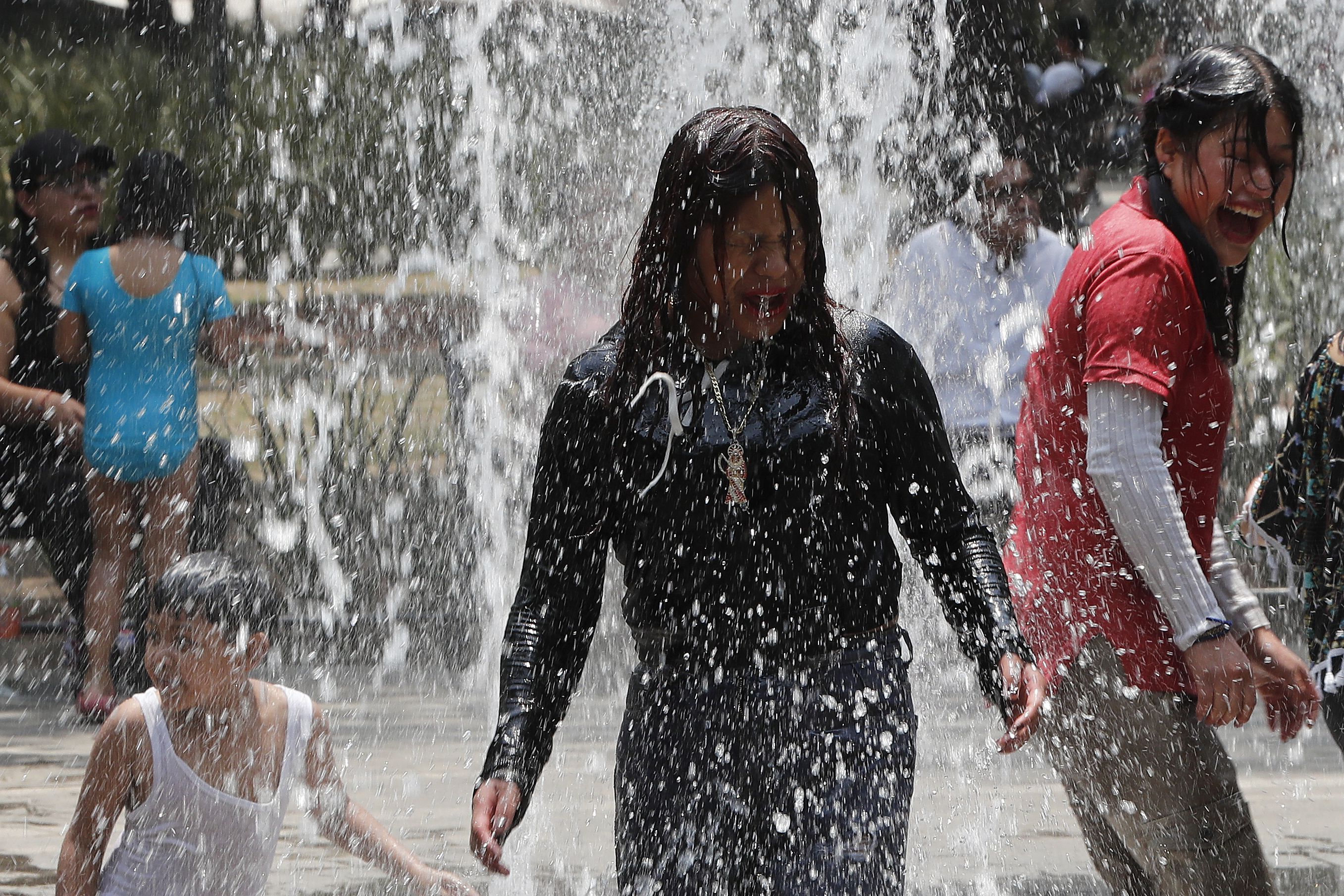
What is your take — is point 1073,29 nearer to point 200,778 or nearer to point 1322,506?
point 1322,506

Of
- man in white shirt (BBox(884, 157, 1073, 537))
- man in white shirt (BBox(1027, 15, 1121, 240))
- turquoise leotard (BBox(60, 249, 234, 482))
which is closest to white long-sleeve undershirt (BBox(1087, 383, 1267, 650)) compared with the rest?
man in white shirt (BBox(884, 157, 1073, 537))

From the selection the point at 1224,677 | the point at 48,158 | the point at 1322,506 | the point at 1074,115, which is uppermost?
the point at 1074,115

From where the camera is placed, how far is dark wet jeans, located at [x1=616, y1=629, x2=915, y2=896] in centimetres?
219

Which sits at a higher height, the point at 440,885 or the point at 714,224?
the point at 714,224

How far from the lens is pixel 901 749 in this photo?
227cm

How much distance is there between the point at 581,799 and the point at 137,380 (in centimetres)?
197

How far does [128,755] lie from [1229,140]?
6.24 feet

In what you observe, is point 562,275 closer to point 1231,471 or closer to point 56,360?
point 56,360

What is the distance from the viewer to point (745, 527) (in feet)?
7.40

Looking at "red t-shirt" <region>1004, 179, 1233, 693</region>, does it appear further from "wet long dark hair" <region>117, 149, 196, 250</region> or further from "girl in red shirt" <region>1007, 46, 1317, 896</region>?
"wet long dark hair" <region>117, 149, 196, 250</region>

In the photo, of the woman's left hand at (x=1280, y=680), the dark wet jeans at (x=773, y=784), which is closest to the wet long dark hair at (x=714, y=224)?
the dark wet jeans at (x=773, y=784)

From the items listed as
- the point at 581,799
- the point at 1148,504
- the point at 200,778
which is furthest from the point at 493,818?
the point at 581,799

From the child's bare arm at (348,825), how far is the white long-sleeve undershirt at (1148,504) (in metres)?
1.18

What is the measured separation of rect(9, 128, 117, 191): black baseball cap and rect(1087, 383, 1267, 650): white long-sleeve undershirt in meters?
3.98
